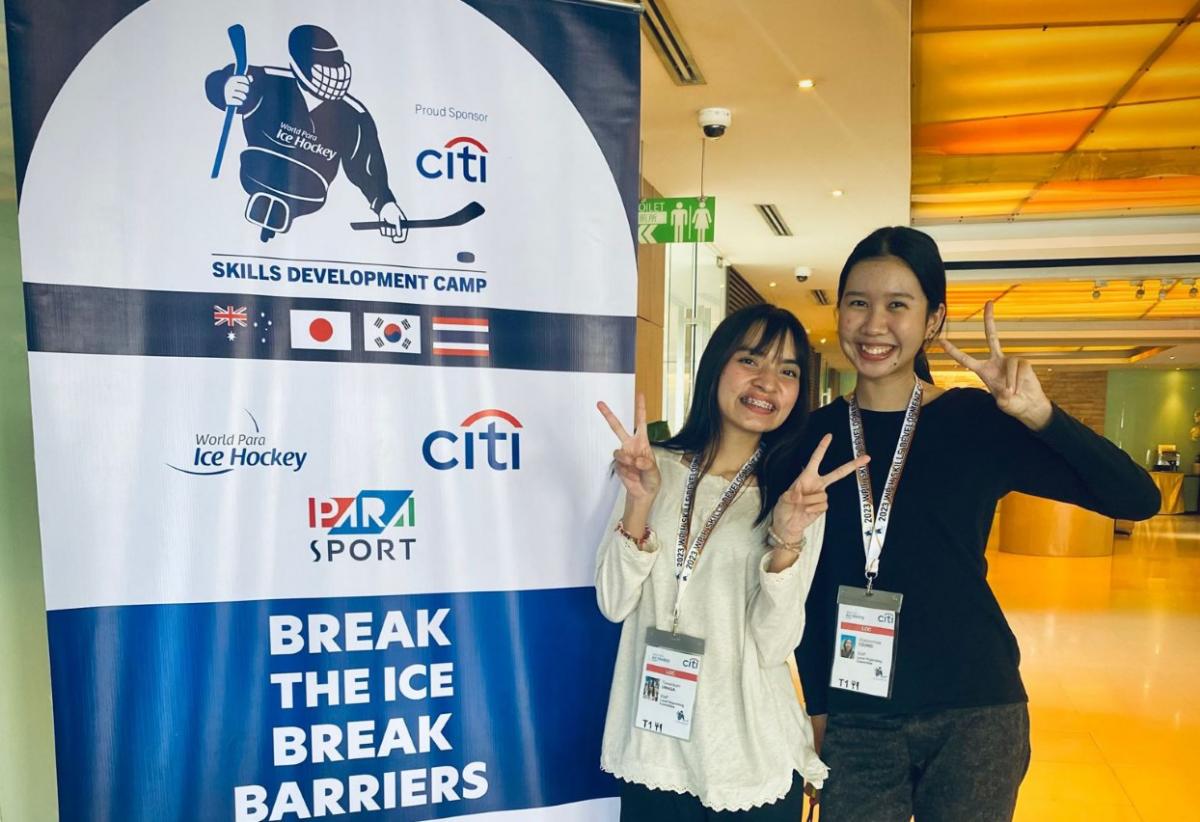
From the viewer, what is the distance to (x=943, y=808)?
1.44 m

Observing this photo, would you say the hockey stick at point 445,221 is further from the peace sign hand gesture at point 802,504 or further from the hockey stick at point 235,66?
the peace sign hand gesture at point 802,504

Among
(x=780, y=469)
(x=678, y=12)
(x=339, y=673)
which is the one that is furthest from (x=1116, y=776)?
(x=678, y=12)

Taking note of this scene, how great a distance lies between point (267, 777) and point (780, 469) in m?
1.21

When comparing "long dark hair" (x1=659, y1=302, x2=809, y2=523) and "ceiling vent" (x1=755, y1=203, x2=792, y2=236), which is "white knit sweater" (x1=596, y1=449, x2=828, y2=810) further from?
"ceiling vent" (x1=755, y1=203, x2=792, y2=236)

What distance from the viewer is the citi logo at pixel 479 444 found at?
1.59 meters

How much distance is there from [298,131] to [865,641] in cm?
149

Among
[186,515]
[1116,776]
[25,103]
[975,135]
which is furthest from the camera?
[975,135]

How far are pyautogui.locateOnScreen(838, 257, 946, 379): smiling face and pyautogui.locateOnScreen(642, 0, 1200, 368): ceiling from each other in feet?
6.41

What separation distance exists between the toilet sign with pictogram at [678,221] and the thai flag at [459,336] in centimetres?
287

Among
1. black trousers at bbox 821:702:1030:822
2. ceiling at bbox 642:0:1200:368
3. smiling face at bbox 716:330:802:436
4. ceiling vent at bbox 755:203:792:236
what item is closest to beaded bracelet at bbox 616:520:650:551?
smiling face at bbox 716:330:802:436

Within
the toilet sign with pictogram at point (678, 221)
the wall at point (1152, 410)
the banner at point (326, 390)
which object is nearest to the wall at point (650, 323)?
the toilet sign with pictogram at point (678, 221)

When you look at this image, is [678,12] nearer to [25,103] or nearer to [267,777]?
[25,103]

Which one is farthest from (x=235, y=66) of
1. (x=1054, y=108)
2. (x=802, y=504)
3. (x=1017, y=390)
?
(x=1054, y=108)

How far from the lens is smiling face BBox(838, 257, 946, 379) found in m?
1.51
